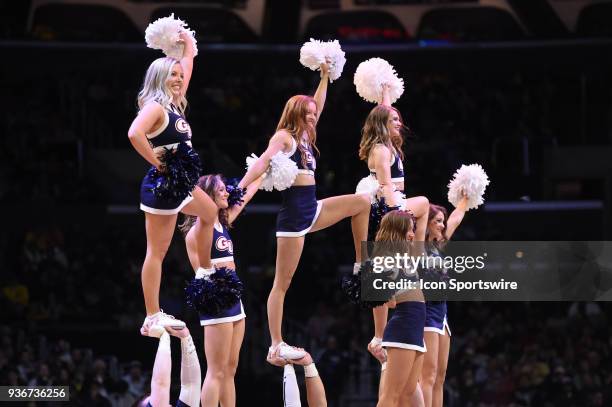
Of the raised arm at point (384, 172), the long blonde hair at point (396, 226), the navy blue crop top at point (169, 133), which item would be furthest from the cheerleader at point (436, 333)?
the navy blue crop top at point (169, 133)

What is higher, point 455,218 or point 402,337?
point 455,218

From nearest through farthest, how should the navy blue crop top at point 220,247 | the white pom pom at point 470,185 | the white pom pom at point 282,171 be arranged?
the white pom pom at point 282,171, the navy blue crop top at point 220,247, the white pom pom at point 470,185

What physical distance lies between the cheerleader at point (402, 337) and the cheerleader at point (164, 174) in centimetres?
115

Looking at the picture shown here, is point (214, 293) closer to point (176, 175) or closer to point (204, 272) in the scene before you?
point (204, 272)

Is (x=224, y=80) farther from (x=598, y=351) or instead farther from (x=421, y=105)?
(x=598, y=351)

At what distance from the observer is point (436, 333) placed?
7.43 m

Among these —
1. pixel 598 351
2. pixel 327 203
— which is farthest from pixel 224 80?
pixel 327 203

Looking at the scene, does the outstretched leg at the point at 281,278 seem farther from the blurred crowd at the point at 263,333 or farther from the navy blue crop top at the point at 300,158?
the blurred crowd at the point at 263,333

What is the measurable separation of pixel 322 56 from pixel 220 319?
1.98 meters

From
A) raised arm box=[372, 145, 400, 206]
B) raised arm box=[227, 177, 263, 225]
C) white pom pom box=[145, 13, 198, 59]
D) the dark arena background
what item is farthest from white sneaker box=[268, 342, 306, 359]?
the dark arena background

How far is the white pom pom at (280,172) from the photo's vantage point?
23.5 feet

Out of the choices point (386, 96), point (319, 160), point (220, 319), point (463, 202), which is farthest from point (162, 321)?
point (319, 160)

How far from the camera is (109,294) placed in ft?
43.6

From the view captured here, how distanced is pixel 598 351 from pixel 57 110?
27.6ft
